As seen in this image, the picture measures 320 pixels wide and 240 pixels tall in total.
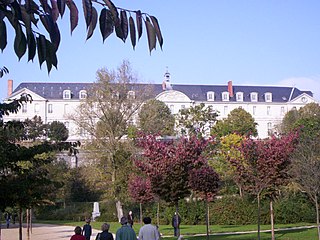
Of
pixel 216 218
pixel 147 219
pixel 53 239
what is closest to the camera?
pixel 147 219

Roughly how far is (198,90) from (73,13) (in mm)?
93512

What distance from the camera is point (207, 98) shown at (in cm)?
9469

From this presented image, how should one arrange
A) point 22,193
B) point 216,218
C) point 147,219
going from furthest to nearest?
point 216,218, point 22,193, point 147,219

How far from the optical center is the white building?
8856 centimetres

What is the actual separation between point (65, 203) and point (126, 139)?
12.3 metres

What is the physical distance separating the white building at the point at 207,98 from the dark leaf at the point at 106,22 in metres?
85.7

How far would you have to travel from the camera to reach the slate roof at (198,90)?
294ft

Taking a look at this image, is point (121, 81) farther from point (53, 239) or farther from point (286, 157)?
point (286, 157)

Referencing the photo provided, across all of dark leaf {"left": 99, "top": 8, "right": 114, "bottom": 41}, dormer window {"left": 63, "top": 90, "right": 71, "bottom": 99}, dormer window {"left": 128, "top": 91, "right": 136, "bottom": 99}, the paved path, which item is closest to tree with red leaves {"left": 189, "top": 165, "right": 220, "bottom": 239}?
the paved path

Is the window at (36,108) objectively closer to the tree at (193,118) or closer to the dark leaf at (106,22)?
the tree at (193,118)

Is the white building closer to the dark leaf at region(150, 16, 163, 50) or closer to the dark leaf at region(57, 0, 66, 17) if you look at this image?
the dark leaf at region(150, 16, 163, 50)

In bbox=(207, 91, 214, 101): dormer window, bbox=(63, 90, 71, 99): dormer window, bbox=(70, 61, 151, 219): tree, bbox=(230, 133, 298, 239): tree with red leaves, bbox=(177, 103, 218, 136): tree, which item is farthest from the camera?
bbox=(207, 91, 214, 101): dormer window

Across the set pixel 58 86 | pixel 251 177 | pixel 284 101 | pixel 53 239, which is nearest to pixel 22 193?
pixel 251 177

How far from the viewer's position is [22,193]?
14.0 metres
